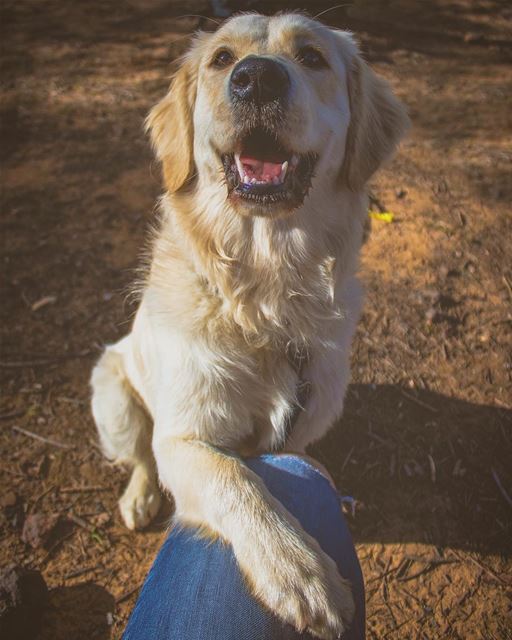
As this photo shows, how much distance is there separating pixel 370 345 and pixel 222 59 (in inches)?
84.1

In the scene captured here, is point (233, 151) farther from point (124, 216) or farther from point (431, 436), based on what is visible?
point (124, 216)

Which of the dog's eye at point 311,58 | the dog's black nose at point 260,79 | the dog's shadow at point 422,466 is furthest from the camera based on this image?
the dog's shadow at point 422,466

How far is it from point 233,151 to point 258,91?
0.88 feet

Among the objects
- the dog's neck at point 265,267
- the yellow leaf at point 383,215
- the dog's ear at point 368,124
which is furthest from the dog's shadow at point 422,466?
the yellow leaf at point 383,215

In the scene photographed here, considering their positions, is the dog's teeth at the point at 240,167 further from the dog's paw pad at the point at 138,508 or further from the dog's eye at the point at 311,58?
the dog's paw pad at the point at 138,508

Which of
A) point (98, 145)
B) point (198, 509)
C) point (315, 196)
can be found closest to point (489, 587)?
point (198, 509)

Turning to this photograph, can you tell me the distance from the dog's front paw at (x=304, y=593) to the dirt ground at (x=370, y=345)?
3.58 ft

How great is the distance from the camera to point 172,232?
235 cm

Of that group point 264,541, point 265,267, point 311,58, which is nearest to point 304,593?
point 264,541

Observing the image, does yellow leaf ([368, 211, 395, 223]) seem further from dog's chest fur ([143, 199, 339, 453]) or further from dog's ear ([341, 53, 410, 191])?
dog's chest fur ([143, 199, 339, 453])

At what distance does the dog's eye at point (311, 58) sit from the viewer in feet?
7.48

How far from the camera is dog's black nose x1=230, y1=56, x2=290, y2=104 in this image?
1845 millimetres

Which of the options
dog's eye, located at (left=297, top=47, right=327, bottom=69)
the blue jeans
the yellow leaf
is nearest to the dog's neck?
the blue jeans

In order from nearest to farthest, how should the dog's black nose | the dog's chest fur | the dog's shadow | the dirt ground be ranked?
the dog's black nose < the dog's chest fur < the dirt ground < the dog's shadow
